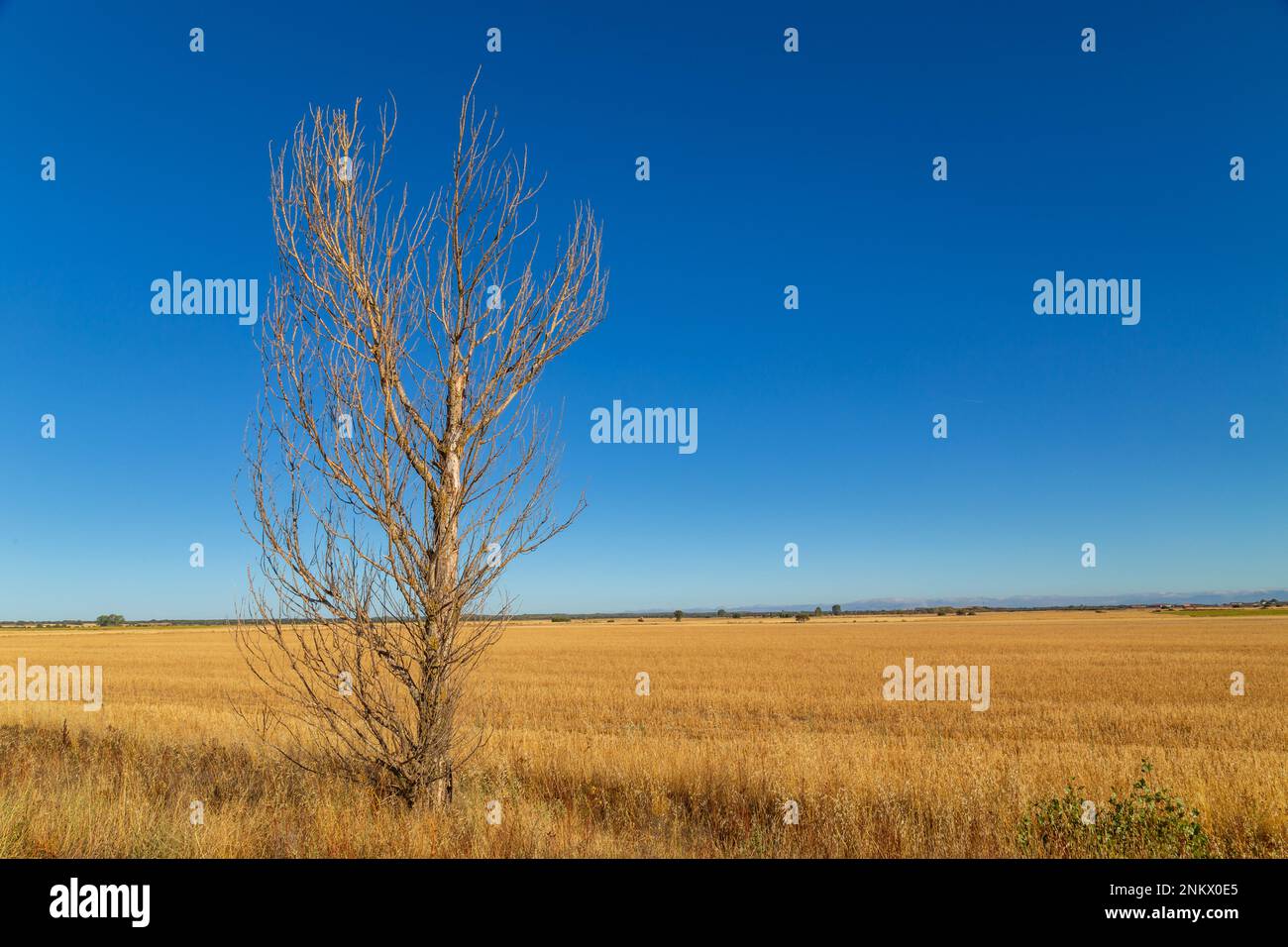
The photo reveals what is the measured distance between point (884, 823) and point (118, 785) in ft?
29.2

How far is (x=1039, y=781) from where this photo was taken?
9578 mm

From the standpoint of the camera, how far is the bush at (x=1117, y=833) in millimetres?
6402

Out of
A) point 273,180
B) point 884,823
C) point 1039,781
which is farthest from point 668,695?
point 273,180

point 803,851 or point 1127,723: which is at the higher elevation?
point 803,851

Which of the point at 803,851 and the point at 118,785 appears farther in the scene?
the point at 118,785

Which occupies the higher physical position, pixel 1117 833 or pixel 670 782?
pixel 1117 833

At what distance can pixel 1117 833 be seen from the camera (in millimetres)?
6590

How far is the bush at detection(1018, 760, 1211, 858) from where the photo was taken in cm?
640

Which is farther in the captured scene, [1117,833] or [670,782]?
[670,782]
